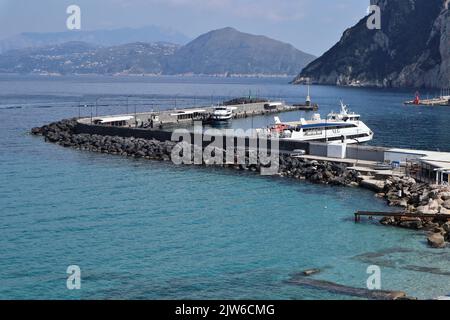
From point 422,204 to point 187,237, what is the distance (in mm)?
13473

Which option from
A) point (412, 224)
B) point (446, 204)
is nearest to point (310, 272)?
point (412, 224)

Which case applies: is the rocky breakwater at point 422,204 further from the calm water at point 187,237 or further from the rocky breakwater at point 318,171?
the rocky breakwater at point 318,171

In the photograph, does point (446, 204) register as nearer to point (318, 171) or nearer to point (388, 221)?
point (388, 221)

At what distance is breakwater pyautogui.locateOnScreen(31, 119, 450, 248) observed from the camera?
31422 mm

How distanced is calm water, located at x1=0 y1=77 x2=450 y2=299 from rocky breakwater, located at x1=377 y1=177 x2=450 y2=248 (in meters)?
0.86

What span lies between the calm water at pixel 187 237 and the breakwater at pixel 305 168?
1.17 metres

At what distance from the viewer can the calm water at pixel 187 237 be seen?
2281 centimetres

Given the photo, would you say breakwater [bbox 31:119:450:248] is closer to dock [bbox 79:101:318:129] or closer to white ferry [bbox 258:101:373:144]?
dock [bbox 79:101:318:129]

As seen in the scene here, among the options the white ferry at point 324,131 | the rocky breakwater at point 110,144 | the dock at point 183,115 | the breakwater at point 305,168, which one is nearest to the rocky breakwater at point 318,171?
the breakwater at point 305,168

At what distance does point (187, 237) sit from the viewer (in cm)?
2922
